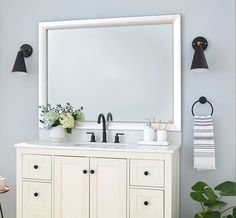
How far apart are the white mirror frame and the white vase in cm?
15

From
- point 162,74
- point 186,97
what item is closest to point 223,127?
point 186,97

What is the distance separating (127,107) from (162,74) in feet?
1.28

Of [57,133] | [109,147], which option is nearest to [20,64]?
[57,133]

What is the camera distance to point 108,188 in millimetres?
2639

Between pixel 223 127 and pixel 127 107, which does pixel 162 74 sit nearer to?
pixel 127 107

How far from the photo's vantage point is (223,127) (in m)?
2.93

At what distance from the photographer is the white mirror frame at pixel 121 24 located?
9.81ft

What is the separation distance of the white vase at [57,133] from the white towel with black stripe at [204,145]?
1.08 metres

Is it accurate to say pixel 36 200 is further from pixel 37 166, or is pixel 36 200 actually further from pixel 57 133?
pixel 57 133

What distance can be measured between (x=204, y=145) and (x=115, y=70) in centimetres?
94

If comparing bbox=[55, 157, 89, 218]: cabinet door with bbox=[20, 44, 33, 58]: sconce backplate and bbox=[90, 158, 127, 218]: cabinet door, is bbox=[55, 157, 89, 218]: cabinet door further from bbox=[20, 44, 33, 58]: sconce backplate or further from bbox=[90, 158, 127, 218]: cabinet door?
bbox=[20, 44, 33, 58]: sconce backplate

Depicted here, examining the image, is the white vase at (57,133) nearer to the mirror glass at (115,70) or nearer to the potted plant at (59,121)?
the potted plant at (59,121)

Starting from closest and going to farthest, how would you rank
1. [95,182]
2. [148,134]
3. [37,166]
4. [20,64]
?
[95,182] < [37,166] < [148,134] < [20,64]

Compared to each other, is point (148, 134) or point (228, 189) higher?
point (148, 134)
